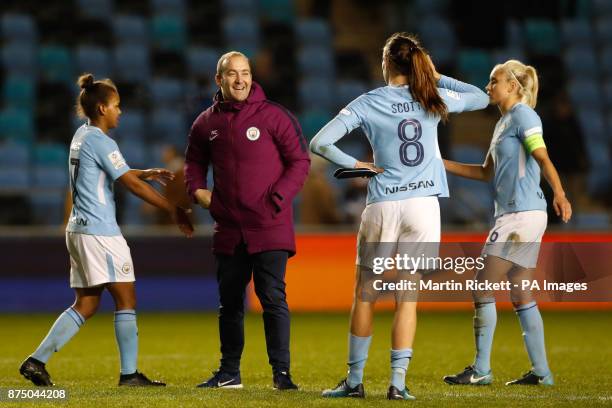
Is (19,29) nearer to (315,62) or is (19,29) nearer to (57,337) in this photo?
(315,62)

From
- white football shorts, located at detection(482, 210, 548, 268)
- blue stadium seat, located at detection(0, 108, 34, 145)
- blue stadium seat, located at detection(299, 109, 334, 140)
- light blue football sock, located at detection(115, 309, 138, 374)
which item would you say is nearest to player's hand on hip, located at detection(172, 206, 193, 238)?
light blue football sock, located at detection(115, 309, 138, 374)

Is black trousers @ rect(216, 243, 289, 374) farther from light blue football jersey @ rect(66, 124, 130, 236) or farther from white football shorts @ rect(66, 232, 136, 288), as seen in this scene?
light blue football jersey @ rect(66, 124, 130, 236)

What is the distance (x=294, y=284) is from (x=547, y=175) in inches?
272

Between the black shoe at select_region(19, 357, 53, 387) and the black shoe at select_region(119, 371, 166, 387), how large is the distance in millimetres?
417

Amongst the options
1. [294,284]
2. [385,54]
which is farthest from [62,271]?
[385,54]

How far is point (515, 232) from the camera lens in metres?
6.80

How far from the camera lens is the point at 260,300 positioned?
6.64 m

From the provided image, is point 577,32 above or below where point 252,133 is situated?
above

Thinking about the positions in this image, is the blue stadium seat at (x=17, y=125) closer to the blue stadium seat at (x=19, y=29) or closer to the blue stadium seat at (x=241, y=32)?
the blue stadium seat at (x=19, y=29)

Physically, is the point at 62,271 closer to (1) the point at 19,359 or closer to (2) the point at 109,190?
(1) the point at 19,359

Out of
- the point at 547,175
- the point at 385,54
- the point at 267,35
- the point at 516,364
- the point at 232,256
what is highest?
the point at 267,35

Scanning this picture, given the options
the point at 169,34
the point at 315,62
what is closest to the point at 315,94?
the point at 315,62

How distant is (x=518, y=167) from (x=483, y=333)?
0.96m

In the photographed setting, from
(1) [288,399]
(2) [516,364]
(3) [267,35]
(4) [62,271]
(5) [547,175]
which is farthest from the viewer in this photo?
(3) [267,35]
